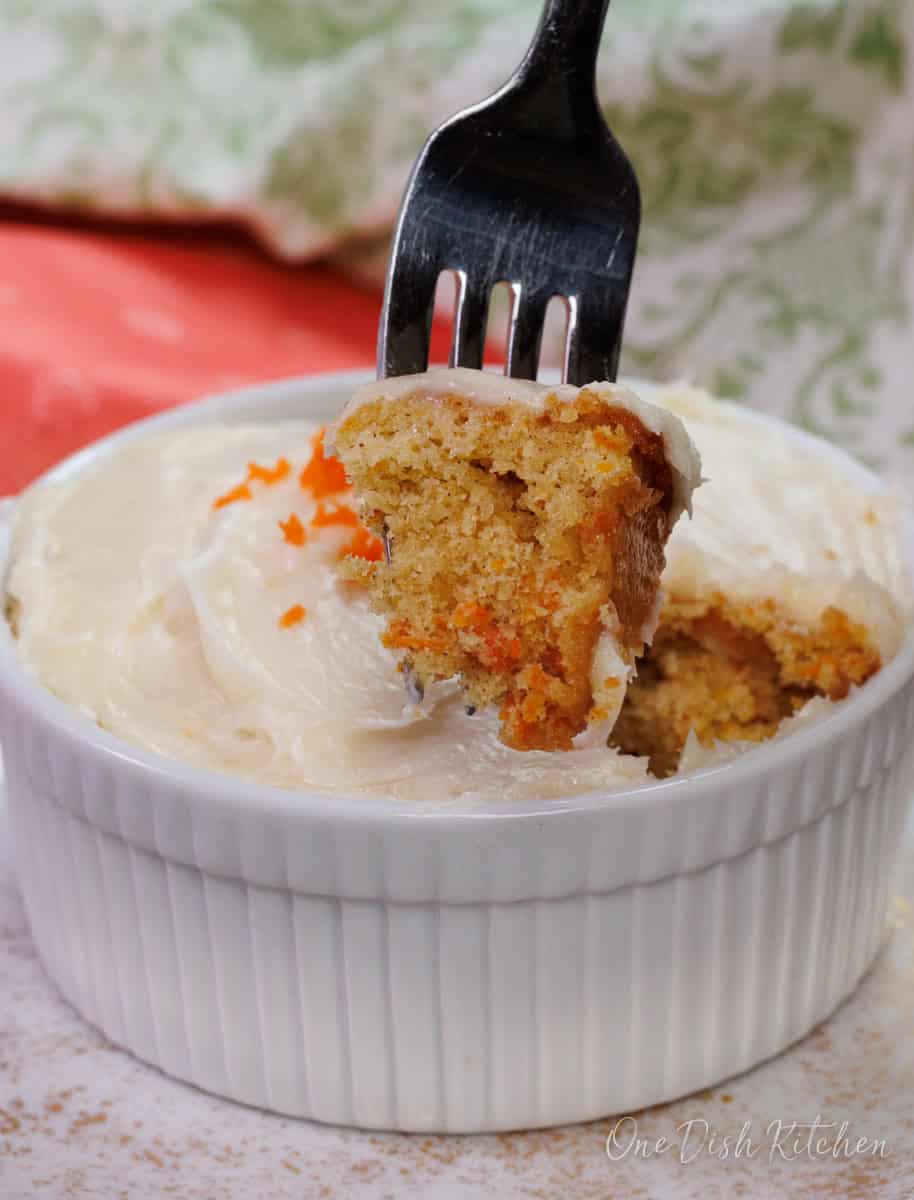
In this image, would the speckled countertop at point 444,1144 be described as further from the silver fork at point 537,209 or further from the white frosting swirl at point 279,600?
the silver fork at point 537,209

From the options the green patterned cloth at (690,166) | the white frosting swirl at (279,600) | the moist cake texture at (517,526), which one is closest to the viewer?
the moist cake texture at (517,526)

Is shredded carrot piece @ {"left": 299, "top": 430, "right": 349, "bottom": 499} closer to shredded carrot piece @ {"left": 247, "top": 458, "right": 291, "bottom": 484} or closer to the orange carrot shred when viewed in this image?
shredded carrot piece @ {"left": 247, "top": 458, "right": 291, "bottom": 484}

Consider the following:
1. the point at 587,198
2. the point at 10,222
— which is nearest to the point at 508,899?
the point at 587,198

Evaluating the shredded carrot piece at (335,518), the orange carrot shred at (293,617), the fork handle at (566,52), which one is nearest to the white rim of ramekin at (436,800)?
the orange carrot shred at (293,617)

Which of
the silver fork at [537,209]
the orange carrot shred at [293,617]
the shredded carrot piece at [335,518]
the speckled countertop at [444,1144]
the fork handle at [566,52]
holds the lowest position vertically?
the speckled countertop at [444,1144]

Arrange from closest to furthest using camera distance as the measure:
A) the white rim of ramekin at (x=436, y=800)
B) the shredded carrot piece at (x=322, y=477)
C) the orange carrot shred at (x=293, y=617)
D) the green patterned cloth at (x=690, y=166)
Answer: the white rim of ramekin at (x=436, y=800), the orange carrot shred at (x=293, y=617), the shredded carrot piece at (x=322, y=477), the green patterned cloth at (x=690, y=166)

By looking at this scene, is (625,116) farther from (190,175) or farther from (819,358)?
(190,175)

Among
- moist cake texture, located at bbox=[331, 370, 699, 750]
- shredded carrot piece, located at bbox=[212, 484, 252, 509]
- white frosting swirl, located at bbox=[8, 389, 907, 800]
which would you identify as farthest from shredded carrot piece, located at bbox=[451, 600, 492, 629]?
shredded carrot piece, located at bbox=[212, 484, 252, 509]
